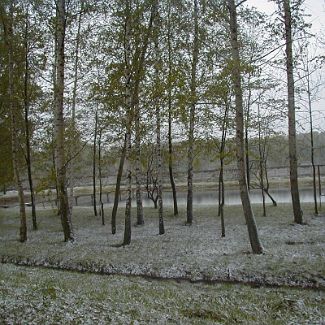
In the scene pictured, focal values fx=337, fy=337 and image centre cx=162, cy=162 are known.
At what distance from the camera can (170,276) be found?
345 inches

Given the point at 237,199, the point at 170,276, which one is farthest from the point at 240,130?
the point at 237,199

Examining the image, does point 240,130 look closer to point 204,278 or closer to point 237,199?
point 204,278

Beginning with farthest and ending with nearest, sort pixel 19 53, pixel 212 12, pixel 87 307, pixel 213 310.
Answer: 1. pixel 19 53
2. pixel 212 12
3. pixel 213 310
4. pixel 87 307

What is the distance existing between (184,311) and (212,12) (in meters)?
8.66

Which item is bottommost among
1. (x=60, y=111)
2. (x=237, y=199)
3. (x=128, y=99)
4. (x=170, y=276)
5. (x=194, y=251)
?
(x=170, y=276)

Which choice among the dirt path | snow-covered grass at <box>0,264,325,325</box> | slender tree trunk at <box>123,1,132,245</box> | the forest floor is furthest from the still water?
snow-covered grass at <box>0,264,325,325</box>

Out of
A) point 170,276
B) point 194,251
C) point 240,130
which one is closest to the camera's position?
point 170,276

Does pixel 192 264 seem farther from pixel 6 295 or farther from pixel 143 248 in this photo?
pixel 6 295

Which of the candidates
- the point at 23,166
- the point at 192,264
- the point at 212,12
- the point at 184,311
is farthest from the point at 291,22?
the point at 23,166

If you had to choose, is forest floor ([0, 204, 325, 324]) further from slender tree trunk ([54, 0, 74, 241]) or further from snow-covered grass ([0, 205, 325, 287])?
slender tree trunk ([54, 0, 74, 241])

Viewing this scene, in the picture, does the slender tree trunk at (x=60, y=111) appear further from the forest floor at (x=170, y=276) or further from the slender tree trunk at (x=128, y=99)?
the slender tree trunk at (x=128, y=99)

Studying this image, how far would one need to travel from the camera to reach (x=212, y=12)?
10.4 metres

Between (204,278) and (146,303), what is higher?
(146,303)

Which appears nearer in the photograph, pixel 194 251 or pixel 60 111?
pixel 194 251
